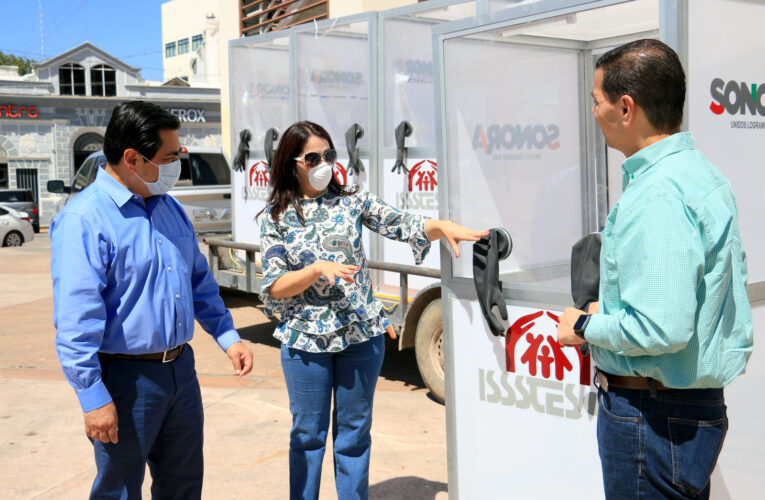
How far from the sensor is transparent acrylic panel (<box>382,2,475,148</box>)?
19.3ft

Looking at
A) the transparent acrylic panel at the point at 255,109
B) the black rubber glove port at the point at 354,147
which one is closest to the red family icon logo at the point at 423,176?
the black rubber glove port at the point at 354,147

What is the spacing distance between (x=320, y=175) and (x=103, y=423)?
1224mm

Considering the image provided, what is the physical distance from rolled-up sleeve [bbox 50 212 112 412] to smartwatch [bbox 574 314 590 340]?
1.45m

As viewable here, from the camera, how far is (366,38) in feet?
20.7

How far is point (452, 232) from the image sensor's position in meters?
3.05

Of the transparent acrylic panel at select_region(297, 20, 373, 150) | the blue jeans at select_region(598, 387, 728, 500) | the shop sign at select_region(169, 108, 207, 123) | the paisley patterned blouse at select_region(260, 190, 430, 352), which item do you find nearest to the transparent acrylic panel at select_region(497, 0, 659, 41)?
the paisley patterned blouse at select_region(260, 190, 430, 352)

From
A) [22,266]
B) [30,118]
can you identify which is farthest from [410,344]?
[30,118]

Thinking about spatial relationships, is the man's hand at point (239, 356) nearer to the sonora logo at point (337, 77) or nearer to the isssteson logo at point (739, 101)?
the isssteson logo at point (739, 101)

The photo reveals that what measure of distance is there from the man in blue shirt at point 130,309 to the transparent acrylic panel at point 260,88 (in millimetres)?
4394

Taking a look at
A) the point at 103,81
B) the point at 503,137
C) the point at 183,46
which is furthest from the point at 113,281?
the point at 183,46

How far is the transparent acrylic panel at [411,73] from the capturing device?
588 cm

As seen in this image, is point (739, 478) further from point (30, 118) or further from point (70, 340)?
point (30, 118)

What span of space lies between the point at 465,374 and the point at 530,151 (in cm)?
93

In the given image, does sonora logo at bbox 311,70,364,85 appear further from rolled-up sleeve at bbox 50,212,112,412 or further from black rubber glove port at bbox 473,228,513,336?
rolled-up sleeve at bbox 50,212,112,412
